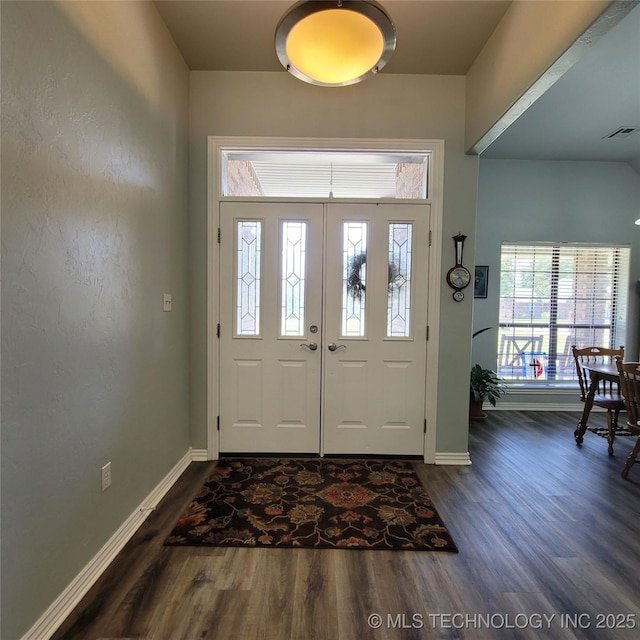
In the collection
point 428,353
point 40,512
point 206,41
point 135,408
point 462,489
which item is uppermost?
point 206,41

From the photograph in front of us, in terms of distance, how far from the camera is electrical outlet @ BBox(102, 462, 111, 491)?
1.64 m

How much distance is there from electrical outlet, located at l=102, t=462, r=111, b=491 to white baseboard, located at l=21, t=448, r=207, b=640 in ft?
0.94

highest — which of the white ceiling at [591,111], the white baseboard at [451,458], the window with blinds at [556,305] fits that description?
the white ceiling at [591,111]

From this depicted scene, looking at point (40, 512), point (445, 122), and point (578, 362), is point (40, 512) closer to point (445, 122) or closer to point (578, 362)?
point (445, 122)

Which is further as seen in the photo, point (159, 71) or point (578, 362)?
point (578, 362)

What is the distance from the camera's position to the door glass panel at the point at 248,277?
273cm

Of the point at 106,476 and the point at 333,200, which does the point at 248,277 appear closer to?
the point at 333,200

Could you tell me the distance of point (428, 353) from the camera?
275 cm

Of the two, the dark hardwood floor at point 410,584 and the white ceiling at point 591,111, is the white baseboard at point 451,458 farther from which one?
the white ceiling at point 591,111

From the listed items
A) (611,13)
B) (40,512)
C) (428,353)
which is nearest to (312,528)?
(40,512)

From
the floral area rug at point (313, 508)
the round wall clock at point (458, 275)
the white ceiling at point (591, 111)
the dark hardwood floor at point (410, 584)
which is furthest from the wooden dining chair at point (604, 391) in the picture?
the white ceiling at point (591, 111)

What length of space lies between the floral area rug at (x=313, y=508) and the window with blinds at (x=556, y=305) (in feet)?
8.48

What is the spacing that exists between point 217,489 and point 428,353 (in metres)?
1.91

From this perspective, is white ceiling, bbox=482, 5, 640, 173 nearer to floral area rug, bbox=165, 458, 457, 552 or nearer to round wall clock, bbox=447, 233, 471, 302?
round wall clock, bbox=447, 233, 471, 302
